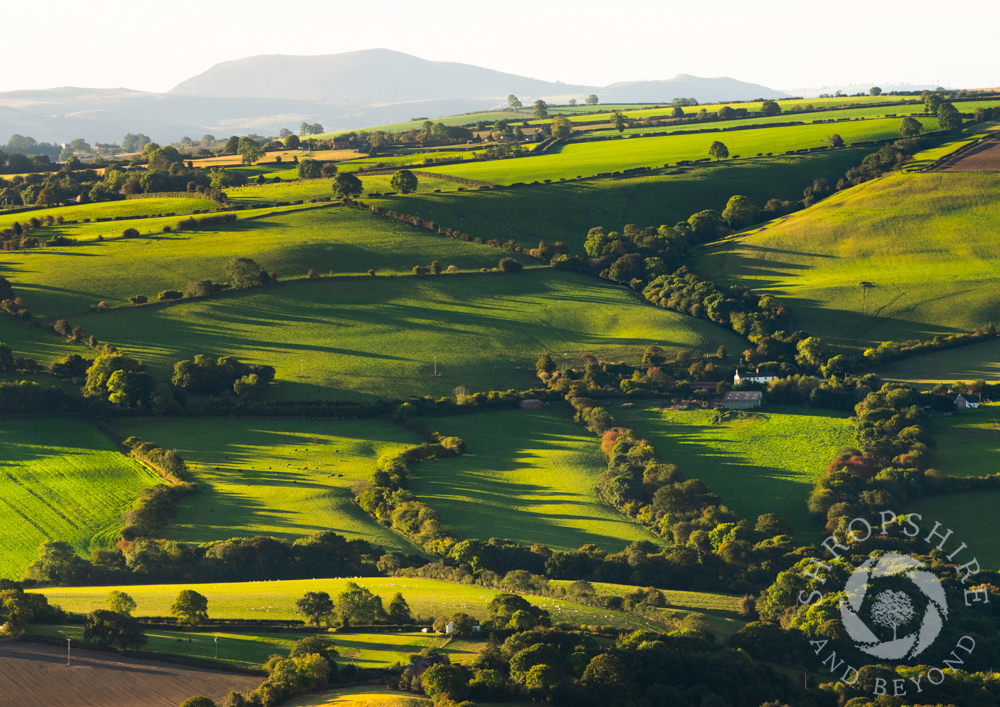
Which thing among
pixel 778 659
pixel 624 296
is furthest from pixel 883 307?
pixel 778 659

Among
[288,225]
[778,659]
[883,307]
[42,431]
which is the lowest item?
[778,659]

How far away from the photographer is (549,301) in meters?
121

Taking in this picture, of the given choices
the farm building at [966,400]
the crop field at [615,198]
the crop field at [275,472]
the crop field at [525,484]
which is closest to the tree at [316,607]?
the crop field at [275,472]

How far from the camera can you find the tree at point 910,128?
575 ft

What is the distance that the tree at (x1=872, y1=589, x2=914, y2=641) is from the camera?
56.1 m

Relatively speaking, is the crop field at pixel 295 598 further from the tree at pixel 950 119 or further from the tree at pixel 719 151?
the tree at pixel 950 119

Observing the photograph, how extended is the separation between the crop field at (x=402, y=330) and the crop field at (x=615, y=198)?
760 inches

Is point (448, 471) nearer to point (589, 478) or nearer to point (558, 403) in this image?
point (589, 478)

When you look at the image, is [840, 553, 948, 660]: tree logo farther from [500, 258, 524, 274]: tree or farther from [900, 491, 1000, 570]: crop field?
[500, 258, 524, 274]: tree

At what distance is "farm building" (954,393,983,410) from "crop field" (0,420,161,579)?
7344 centimetres

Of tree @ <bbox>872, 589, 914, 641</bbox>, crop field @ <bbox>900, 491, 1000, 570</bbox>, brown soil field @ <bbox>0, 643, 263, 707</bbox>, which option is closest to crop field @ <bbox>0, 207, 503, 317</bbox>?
brown soil field @ <bbox>0, 643, 263, 707</bbox>

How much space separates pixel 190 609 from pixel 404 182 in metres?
107

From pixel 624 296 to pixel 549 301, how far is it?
10.3 meters

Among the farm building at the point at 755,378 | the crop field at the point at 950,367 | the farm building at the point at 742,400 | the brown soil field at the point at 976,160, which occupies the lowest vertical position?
the farm building at the point at 742,400
